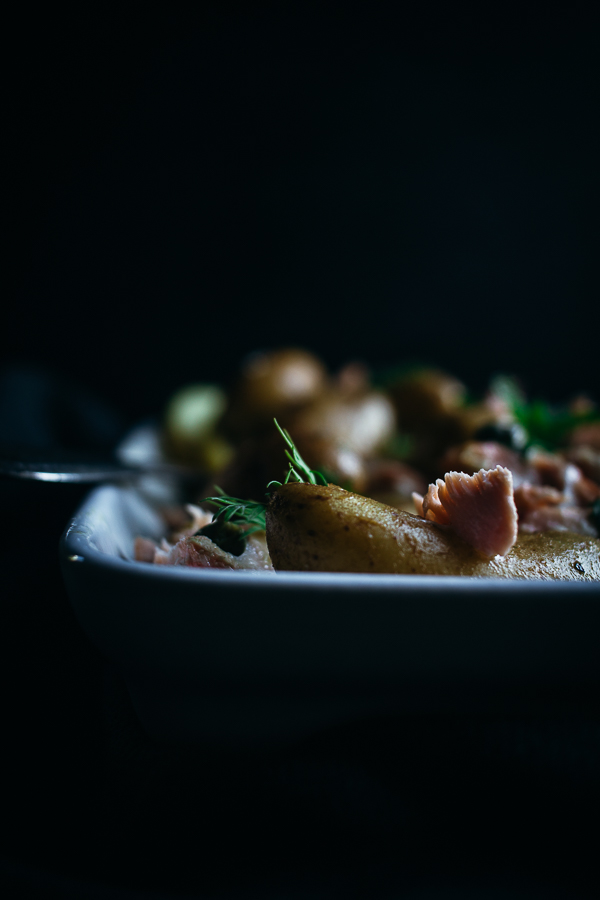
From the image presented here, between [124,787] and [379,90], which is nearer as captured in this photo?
[124,787]

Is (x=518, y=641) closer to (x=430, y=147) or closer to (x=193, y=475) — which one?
(x=193, y=475)

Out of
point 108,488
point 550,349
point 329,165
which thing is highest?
point 329,165

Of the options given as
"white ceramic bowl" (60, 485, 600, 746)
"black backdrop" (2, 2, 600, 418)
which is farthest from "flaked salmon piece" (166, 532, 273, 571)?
"black backdrop" (2, 2, 600, 418)

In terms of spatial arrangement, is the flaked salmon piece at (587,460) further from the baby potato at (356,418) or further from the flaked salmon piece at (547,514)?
the baby potato at (356,418)

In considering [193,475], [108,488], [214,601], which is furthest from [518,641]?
[193,475]

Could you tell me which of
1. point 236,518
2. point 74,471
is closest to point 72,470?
point 74,471

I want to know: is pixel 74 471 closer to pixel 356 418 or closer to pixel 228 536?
pixel 228 536

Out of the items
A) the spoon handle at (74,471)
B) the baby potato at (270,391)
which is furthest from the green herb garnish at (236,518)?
the baby potato at (270,391)

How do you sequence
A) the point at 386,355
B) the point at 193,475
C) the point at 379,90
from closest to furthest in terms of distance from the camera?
the point at 193,475 → the point at 379,90 → the point at 386,355
